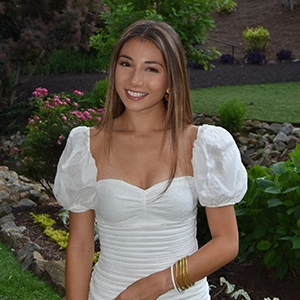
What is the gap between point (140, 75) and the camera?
1.49m

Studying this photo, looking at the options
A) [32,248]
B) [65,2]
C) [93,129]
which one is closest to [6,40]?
[65,2]

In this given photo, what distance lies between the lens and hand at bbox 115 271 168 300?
1.41m

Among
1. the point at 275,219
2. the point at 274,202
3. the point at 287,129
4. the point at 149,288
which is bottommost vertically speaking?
the point at 287,129

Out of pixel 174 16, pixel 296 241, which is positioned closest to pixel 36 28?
pixel 174 16

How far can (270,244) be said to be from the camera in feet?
9.55

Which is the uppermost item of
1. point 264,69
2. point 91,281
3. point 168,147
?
point 168,147

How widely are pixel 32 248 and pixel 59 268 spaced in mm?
509

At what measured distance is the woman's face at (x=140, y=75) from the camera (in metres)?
1.48

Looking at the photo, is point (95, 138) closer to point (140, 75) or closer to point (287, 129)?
point (140, 75)

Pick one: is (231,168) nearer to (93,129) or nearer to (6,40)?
(93,129)

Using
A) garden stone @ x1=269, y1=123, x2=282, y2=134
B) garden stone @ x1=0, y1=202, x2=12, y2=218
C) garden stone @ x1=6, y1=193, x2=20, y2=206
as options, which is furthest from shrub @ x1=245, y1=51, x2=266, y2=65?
garden stone @ x1=0, y1=202, x2=12, y2=218

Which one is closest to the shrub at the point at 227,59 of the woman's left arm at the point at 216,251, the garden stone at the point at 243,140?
the garden stone at the point at 243,140

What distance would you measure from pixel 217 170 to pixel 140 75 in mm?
299

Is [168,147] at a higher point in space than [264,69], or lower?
higher
